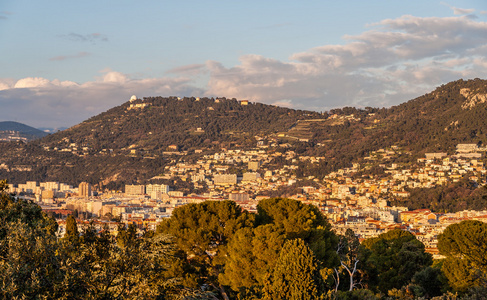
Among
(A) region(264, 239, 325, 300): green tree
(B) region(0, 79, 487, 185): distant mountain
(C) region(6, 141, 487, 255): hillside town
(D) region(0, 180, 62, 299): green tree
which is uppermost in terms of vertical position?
(B) region(0, 79, 487, 185): distant mountain

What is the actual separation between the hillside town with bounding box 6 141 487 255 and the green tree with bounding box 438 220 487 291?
28485mm

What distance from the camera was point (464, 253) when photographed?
23.3 metres

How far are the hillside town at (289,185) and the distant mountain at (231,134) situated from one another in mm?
4317

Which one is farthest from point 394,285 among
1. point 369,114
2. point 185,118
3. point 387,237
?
point 185,118

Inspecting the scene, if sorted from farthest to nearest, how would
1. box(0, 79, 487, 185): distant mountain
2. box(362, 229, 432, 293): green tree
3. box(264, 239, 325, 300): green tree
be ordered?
1. box(0, 79, 487, 185): distant mountain
2. box(362, 229, 432, 293): green tree
3. box(264, 239, 325, 300): green tree

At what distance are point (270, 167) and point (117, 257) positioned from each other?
133880mm

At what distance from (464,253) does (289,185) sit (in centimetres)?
9740

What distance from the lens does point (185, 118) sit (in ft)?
615

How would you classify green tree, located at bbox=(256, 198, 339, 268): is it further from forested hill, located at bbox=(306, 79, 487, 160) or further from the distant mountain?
the distant mountain

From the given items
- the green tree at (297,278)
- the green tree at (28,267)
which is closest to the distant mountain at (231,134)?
the green tree at (297,278)

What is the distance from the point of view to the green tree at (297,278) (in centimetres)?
1233

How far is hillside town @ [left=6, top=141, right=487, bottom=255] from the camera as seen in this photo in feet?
253

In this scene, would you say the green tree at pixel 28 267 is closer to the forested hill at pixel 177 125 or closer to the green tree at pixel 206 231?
the green tree at pixel 206 231

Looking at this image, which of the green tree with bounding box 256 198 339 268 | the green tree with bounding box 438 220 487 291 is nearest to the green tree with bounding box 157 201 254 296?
the green tree with bounding box 256 198 339 268
